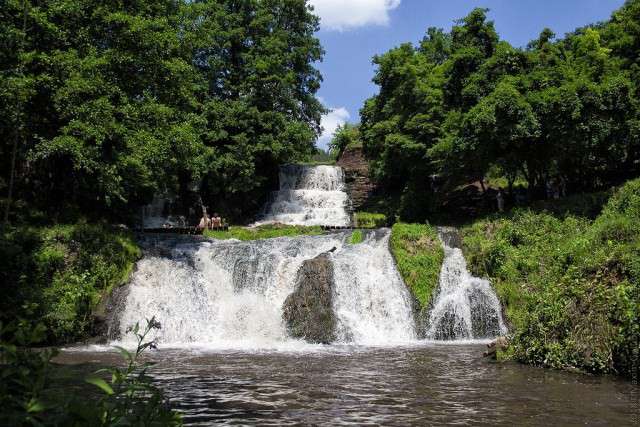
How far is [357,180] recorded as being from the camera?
130ft

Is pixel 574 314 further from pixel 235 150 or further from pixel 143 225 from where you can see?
pixel 143 225

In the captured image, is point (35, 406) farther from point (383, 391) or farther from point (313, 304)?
point (313, 304)

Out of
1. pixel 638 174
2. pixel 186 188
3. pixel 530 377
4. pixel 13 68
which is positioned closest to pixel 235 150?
pixel 186 188

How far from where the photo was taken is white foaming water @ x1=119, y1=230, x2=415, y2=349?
56.1 feet

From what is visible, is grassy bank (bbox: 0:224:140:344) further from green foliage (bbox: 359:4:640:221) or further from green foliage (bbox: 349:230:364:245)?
green foliage (bbox: 359:4:640:221)

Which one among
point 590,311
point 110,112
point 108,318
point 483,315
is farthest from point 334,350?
point 110,112

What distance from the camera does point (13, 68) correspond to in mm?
17766

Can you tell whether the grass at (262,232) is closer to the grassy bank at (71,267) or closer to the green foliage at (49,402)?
the grassy bank at (71,267)

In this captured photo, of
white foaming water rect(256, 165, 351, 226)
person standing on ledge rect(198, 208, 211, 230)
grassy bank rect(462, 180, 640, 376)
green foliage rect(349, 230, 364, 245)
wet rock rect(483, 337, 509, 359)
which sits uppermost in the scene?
white foaming water rect(256, 165, 351, 226)

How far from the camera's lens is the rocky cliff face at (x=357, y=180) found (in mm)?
38094

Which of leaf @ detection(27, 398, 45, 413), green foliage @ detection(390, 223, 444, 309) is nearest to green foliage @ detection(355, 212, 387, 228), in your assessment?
green foliage @ detection(390, 223, 444, 309)

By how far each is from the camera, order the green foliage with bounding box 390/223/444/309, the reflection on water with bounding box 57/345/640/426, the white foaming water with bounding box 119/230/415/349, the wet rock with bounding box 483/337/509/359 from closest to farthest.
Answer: the reflection on water with bounding box 57/345/640/426
the wet rock with bounding box 483/337/509/359
the white foaming water with bounding box 119/230/415/349
the green foliage with bounding box 390/223/444/309

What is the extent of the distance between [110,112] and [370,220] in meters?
19.3

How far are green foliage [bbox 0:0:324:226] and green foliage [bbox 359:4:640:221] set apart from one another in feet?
24.4
